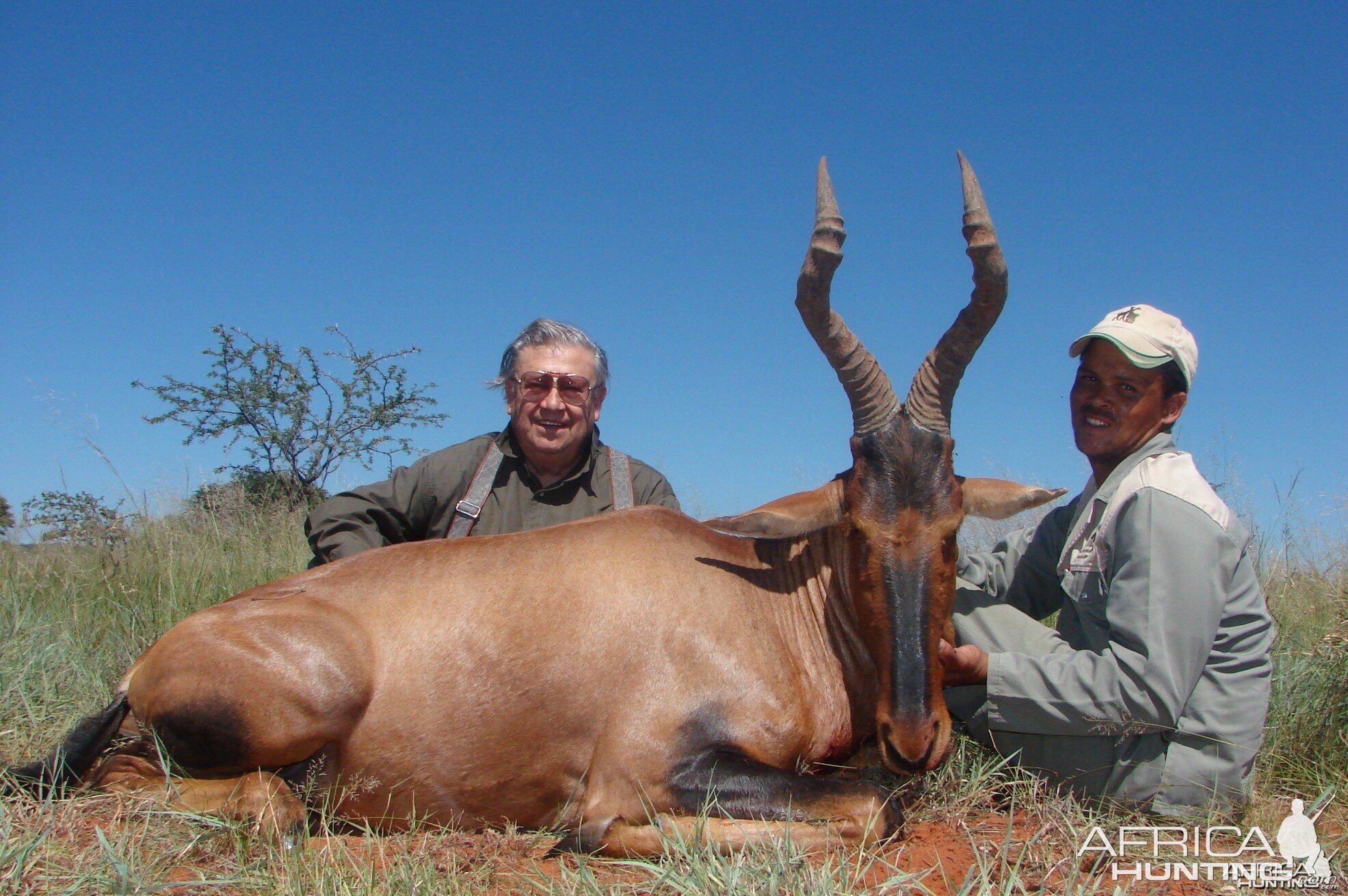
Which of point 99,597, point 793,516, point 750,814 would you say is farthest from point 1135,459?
point 99,597

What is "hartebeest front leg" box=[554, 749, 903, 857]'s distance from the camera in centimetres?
369

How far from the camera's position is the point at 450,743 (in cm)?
411

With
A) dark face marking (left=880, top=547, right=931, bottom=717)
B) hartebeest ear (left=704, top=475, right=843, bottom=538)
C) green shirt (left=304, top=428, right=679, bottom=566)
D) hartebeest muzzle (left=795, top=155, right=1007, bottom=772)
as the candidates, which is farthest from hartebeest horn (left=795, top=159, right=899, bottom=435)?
green shirt (left=304, top=428, right=679, bottom=566)

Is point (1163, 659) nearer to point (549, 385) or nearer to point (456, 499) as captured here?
point (549, 385)

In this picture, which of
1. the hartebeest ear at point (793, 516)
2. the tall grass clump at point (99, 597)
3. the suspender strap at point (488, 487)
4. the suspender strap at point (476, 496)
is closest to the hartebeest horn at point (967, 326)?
the hartebeest ear at point (793, 516)

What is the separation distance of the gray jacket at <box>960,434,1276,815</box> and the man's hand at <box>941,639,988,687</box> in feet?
0.16

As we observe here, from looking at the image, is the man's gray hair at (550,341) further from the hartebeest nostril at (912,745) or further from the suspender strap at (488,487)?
the hartebeest nostril at (912,745)

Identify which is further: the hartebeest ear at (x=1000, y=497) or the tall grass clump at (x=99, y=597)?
the tall grass clump at (x=99, y=597)

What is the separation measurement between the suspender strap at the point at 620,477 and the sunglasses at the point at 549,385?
0.44 meters

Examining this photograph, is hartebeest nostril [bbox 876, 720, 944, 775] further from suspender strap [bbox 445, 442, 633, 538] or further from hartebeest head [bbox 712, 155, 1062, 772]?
suspender strap [bbox 445, 442, 633, 538]

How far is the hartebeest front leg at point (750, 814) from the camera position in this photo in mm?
3686

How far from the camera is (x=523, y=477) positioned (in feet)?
20.6

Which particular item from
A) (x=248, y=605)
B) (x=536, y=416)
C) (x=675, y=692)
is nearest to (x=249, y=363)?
(x=536, y=416)

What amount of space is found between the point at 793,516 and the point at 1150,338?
172 cm
